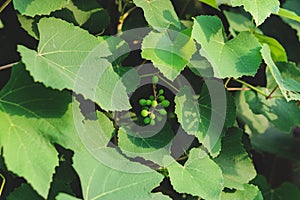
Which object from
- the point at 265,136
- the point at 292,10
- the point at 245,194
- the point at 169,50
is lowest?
the point at 265,136

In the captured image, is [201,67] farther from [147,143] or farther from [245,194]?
[245,194]

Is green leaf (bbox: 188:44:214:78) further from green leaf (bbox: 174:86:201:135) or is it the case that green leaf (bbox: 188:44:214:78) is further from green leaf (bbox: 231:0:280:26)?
green leaf (bbox: 231:0:280:26)

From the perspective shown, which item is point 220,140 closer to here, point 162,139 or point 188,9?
point 162,139

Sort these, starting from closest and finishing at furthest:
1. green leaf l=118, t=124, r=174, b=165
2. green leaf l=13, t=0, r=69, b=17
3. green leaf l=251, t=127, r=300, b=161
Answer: green leaf l=13, t=0, r=69, b=17, green leaf l=118, t=124, r=174, b=165, green leaf l=251, t=127, r=300, b=161

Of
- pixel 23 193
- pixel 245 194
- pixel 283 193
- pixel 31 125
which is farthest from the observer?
pixel 283 193

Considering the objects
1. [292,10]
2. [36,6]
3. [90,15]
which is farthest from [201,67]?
[292,10]

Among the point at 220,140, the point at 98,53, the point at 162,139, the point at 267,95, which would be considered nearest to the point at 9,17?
the point at 98,53

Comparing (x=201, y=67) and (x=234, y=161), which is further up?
(x=201, y=67)

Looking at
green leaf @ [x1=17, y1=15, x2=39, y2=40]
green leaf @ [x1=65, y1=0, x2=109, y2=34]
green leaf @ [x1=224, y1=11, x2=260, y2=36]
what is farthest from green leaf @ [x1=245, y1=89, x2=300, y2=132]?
green leaf @ [x1=17, y1=15, x2=39, y2=40]
